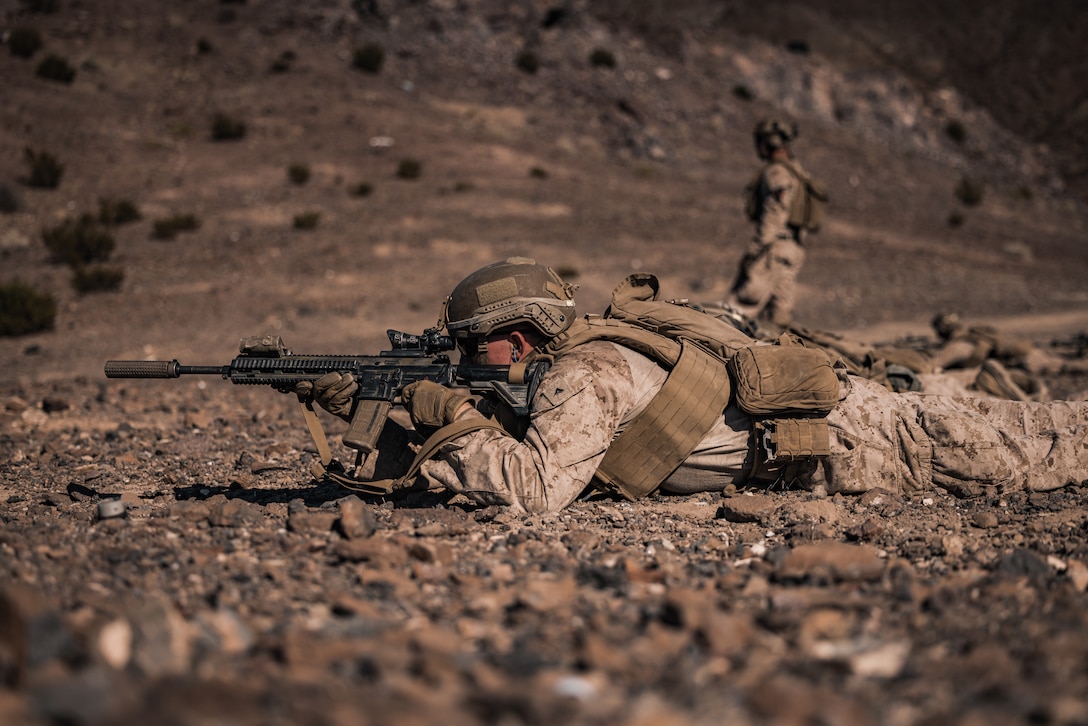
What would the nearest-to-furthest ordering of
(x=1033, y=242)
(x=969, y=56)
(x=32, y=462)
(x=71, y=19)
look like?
1. (x=32, y=462)
2. (x=1033, y=242)
3. (x=71, y=19)
4. (x=969, y=56)

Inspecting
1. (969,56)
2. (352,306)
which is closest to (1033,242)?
(352,306)

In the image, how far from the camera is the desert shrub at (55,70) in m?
23.5

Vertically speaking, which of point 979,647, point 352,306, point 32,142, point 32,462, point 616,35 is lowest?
point 32,462

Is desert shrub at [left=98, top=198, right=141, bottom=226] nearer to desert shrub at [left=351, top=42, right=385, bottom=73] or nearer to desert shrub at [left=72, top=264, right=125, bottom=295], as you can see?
desert shrub at [left=72, top=264, right=125, bottom=295]

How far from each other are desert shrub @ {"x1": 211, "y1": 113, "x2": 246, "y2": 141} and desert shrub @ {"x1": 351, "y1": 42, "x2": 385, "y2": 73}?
18.0ft

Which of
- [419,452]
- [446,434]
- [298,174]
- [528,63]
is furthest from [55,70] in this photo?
[446,434]

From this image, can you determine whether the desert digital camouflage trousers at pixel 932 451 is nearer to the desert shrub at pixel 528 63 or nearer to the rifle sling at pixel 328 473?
the rifle sling at pixel 328 473

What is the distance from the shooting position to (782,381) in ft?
15.3

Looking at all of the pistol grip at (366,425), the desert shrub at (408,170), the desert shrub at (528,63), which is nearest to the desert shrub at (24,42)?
the desert shrub at (408,170)

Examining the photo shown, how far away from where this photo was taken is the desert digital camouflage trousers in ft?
16.3

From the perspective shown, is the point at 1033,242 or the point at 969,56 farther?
the point at 969,56

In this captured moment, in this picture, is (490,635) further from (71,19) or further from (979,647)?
(71,19)

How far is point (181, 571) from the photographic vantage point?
3.74 meters

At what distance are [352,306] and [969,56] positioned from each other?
147 ft
